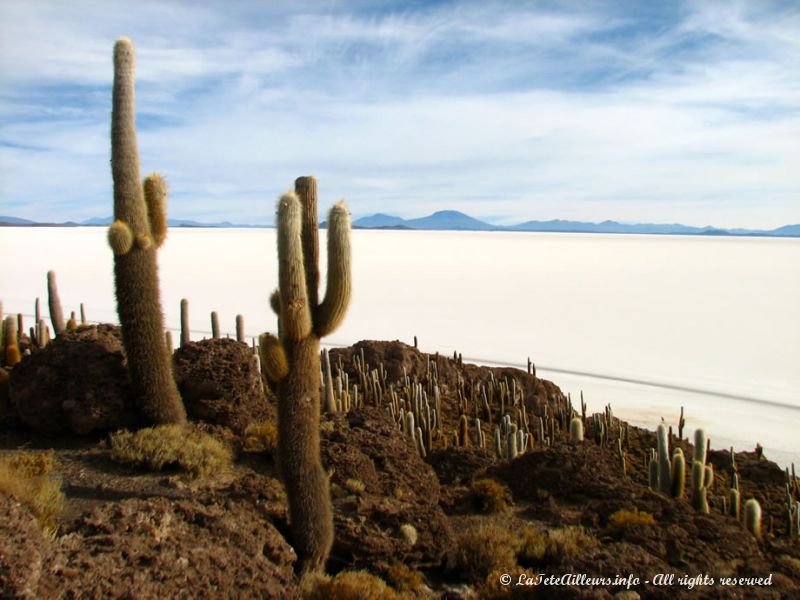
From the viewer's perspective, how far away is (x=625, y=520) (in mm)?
6352

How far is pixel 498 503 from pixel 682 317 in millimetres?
17950

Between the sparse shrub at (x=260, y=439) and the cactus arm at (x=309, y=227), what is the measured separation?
2.24 metres

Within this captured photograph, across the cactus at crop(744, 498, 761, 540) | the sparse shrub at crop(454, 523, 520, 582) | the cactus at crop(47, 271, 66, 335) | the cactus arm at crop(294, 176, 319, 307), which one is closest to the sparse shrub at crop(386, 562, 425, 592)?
the sparse shrub at crop(454, 523, 520, 582)

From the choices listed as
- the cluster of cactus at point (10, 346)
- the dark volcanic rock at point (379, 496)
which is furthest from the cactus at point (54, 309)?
the dark volcanic rock at point (379, 496)

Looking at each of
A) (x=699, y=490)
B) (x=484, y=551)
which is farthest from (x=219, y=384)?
(x=699, y=490)

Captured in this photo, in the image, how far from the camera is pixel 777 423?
1189cm

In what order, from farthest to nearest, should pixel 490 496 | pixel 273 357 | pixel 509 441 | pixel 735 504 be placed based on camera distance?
pixel 509 441 < pixel 735 504 < pixel 490 496 < pixel 273 357

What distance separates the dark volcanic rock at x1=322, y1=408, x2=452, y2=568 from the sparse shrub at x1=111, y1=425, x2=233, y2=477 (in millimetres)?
1073

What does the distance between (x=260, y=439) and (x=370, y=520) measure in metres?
2.32

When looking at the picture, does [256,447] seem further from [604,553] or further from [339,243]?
[604,553]

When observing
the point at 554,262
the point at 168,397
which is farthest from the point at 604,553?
the point at 554,262

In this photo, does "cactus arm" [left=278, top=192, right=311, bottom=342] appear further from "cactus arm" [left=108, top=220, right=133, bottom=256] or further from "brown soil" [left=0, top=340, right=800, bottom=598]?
"cactus arm" [left=108, top=220, right=133, bottom=256]

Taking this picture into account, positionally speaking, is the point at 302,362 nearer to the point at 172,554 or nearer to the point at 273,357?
the point at 273,357

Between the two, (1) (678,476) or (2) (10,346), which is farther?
(2) (10,346)
